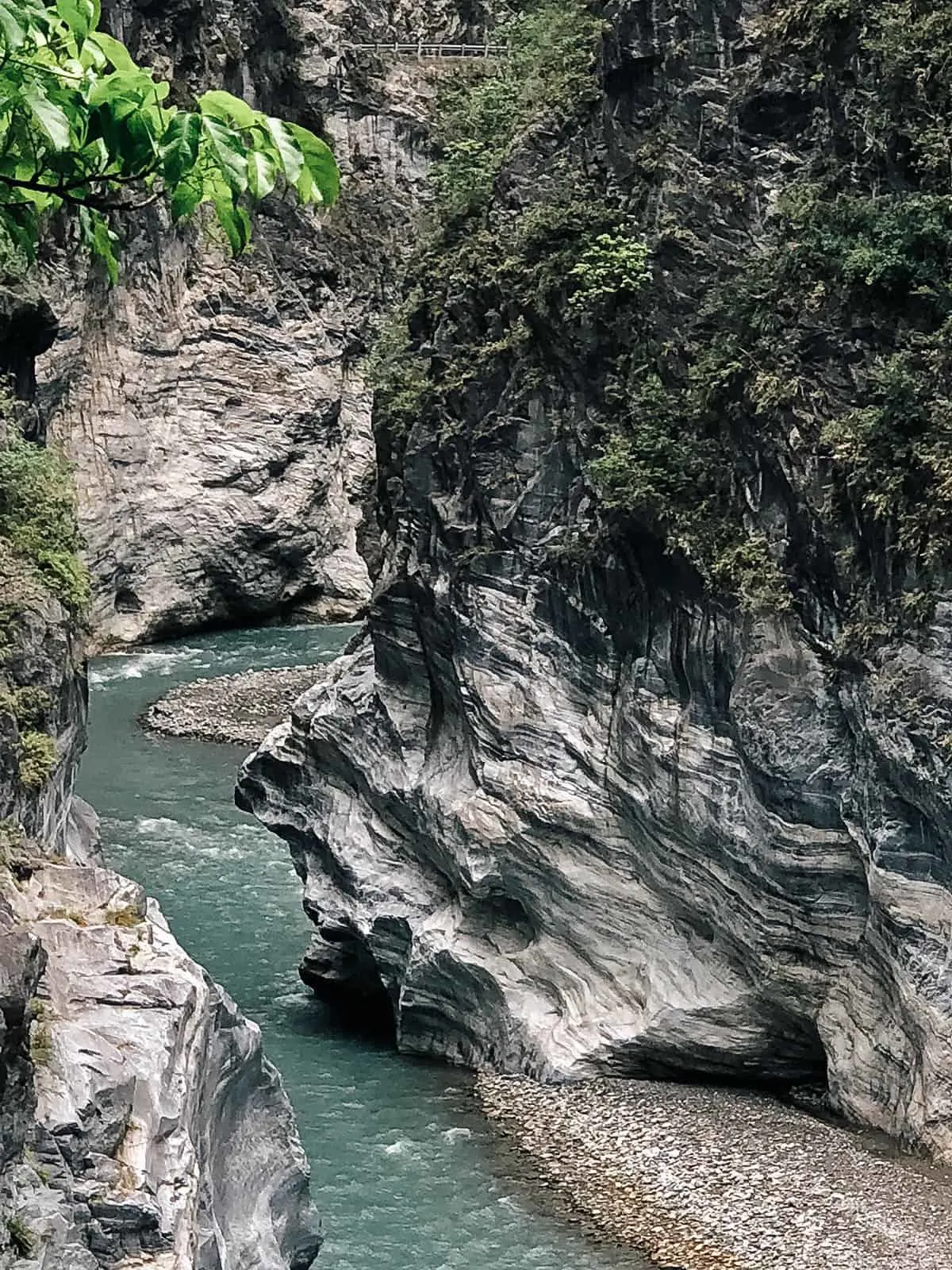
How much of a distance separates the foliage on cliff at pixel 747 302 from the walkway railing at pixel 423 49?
34.0 m

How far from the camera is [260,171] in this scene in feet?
11.7

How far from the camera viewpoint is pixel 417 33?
2058 inches

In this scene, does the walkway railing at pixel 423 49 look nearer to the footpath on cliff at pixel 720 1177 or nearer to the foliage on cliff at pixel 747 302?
the foliage on cliff at pixel 747 302

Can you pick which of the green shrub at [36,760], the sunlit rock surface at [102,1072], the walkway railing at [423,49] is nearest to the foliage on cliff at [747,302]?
the sunlit rock surface at [102,1072]

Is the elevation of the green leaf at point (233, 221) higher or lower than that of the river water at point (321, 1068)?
higher

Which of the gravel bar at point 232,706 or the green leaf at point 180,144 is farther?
the gravel bar at point 232,706

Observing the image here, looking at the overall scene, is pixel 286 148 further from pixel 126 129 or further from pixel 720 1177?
pixel 720 1177

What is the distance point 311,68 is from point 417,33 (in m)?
5.47

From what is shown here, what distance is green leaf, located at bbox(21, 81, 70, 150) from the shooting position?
342cm

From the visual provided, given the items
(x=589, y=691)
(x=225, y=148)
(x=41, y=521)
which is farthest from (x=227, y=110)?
(x=589, y=691)

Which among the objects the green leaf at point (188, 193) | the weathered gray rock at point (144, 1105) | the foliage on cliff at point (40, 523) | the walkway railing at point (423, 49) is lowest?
the weathered gray rock at point (144, 1105)

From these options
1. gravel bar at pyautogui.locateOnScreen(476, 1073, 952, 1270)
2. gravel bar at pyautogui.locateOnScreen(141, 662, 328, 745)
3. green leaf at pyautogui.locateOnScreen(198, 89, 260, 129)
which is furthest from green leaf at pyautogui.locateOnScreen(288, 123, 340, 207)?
gravel bar at pyautogui.locateOnScreen(141, 662, 328, 745)

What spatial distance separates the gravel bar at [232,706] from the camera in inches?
1339

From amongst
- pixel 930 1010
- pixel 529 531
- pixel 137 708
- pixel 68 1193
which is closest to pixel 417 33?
pixel 137 708
